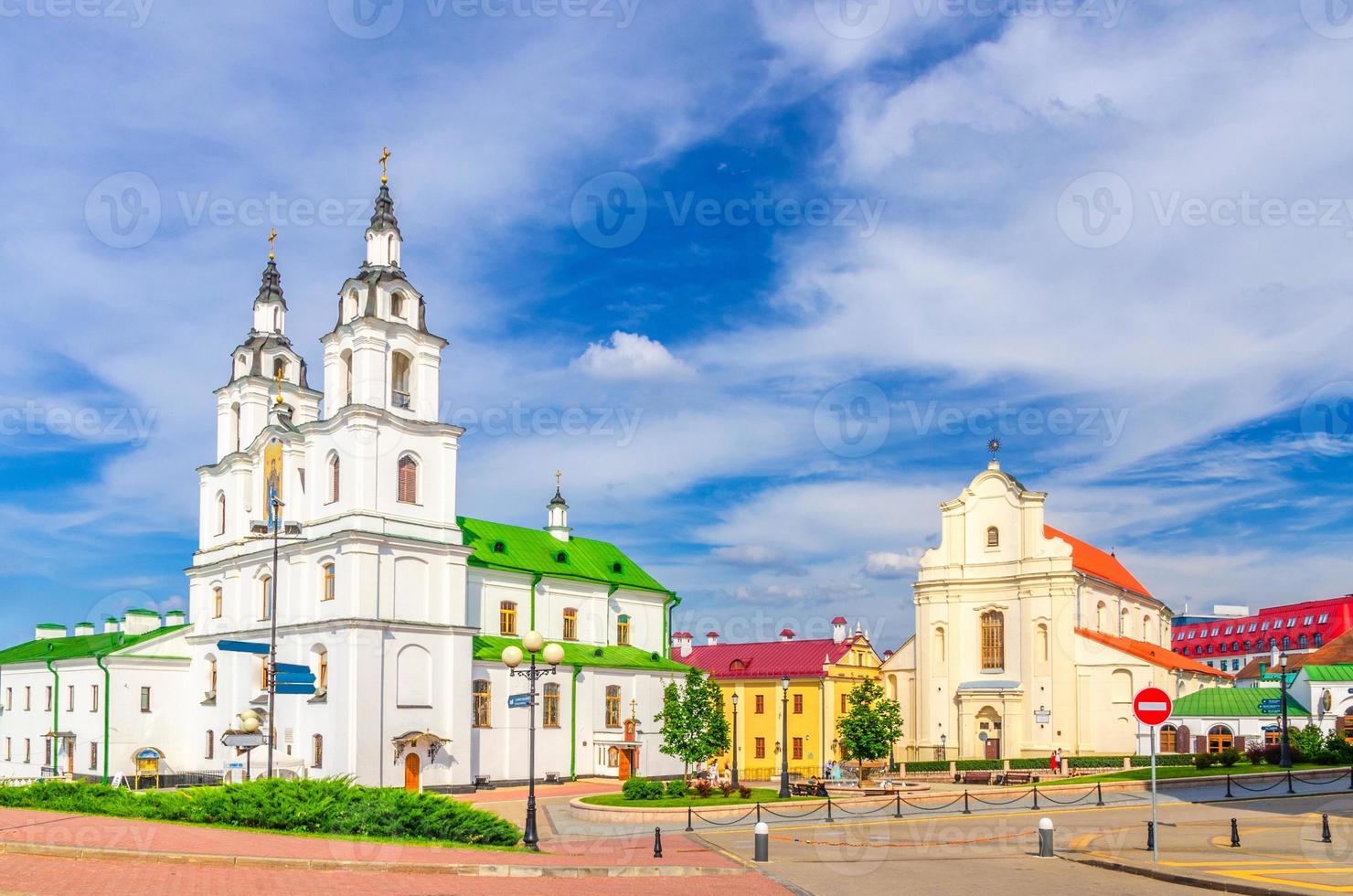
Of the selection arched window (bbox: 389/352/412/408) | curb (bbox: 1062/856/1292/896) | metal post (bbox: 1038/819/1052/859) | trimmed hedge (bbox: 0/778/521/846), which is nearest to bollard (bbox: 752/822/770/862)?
trimmed hedge (bbox: 0/778/521/846)

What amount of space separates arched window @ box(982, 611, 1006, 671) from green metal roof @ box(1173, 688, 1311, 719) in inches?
369

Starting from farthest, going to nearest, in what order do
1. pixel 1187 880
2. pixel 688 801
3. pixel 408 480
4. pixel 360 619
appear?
1. pixel 408 480
2. pixel 360 619
3. pixel 688 801
4. pixel 1187 880

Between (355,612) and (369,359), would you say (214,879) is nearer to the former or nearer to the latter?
(355,612)

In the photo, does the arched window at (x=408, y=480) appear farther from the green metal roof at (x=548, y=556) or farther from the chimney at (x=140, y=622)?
the chimney at (x=140, y=622)

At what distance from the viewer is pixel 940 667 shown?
215 ft

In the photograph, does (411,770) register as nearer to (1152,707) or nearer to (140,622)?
(140,622)

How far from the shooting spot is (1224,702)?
61.8 metres

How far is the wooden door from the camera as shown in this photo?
46.1 metres

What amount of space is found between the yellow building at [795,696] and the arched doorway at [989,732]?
8.54m

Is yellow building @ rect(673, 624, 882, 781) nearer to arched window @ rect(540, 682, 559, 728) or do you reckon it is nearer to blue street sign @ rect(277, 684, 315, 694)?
arched window @ rect(540, 682, 559, 728)

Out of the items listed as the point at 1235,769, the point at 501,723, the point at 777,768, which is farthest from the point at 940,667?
the point at 501,723

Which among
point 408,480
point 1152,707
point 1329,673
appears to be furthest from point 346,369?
point 1329,673

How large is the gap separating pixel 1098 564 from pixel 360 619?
4749cm

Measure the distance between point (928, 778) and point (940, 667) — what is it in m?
14.9
